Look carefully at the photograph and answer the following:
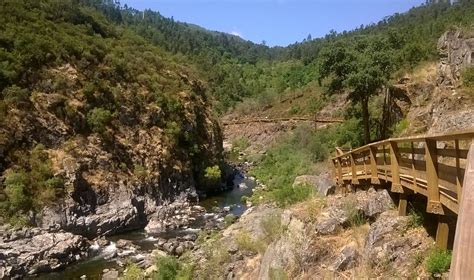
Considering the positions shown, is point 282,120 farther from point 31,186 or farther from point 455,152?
point 455,152

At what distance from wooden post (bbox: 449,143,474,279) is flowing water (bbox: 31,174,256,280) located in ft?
78.5

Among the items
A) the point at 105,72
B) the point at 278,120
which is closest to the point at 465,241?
the point at 105,72

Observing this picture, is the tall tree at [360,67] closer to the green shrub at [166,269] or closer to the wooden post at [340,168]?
the wooden post at [340,168]

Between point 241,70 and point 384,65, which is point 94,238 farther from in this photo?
point 241,70

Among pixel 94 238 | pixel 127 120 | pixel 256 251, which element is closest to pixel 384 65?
pixel 256 251

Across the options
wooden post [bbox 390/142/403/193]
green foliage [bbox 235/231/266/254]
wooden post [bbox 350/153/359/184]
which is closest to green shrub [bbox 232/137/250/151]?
green foliage [bbox 235/231/266/254]

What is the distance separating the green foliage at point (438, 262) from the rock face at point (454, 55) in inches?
564

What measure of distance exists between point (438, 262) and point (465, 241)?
5536mm

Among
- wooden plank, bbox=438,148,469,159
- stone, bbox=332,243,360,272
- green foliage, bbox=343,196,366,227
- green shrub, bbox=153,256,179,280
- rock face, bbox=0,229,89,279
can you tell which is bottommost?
rock face, bbox=0,229,89,279

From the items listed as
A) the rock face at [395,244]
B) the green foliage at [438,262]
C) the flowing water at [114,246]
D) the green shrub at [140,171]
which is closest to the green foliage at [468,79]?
the rock face at [395,244]

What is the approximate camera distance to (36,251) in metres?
25.6

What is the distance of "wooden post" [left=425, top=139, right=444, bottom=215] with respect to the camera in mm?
6637

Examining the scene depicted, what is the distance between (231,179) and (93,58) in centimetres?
2093

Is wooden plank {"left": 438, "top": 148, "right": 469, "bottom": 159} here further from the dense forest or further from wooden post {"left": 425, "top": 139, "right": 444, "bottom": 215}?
the dense forest
